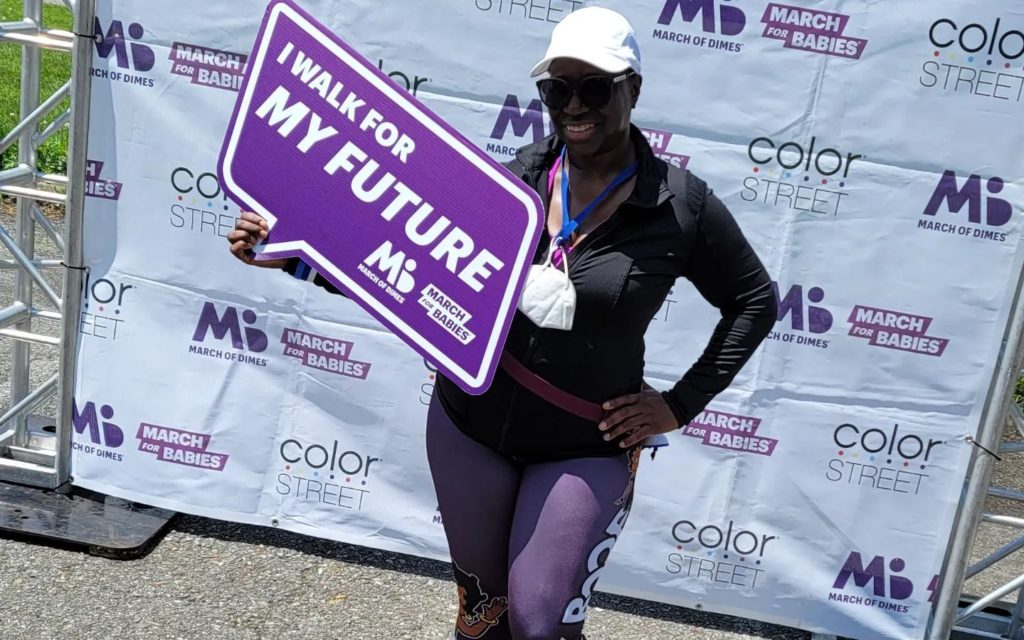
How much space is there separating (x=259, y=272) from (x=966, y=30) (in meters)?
2.64

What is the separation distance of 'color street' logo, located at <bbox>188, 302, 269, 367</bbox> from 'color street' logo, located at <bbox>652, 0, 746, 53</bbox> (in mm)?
1856

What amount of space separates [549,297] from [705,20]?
72.4 inches

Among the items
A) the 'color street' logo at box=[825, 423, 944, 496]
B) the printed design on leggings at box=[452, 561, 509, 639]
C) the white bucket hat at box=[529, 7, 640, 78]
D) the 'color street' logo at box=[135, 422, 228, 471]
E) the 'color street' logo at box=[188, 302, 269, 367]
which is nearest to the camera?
the white bucket hat at box=[529, 7, 640, 78]

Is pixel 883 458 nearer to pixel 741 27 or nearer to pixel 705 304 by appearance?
pixel 705 304

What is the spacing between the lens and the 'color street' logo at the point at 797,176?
3.88 m

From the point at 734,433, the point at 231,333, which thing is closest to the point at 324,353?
the point at 231,333

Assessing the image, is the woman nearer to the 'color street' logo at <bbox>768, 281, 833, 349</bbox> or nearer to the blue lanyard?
the blue lanyard

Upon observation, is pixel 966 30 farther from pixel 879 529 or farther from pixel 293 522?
pixel 293 522

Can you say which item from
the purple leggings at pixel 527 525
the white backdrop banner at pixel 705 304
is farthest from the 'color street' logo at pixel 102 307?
the purple leggings at pixel 527 525

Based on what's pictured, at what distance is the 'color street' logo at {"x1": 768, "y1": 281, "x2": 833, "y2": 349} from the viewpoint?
13.1 ft

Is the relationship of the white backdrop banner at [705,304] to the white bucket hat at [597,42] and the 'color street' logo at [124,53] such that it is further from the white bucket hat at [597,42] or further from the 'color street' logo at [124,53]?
the white bucket hat at [597,42]

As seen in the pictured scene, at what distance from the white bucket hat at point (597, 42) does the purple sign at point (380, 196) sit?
0.98 ft

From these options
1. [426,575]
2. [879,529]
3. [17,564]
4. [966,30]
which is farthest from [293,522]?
[966,30]

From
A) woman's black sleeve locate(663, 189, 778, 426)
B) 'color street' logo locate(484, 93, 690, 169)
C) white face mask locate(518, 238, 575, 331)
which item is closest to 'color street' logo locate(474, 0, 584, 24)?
'color street' logo locate(484, 93, 690, 169)
